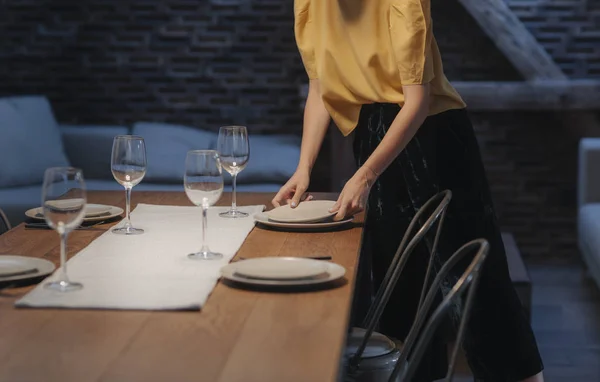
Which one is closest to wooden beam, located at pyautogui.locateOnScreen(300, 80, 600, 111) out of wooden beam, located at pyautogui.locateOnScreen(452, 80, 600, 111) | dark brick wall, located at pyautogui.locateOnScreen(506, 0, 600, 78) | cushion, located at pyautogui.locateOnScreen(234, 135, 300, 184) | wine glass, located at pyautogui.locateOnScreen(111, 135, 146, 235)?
wooden beam, located at pyautogui.locateOnScreen(452, 80, 600, 111)

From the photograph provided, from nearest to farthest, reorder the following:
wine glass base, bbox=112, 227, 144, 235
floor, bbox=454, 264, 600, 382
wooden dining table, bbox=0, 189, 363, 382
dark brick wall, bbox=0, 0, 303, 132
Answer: wooden dining table, bbox=0, 189, 363, 382 < wine glass base, bbox=112, 227, 144, 235 < floor, bbox=454, 264, 600, 382 < dark brick wall, bbox=0, 0, 303, 132

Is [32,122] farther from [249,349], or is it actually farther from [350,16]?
[249,349]

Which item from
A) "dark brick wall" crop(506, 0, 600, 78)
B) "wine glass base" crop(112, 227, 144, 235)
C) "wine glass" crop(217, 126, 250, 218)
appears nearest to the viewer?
"wine glass base" crop(112, 227, 144, 235)

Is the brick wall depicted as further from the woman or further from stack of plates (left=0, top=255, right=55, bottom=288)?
stack of plates (left=0, top=255, right=55, bottom=288)

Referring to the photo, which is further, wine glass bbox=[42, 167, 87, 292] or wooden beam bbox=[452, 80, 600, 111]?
wooden beam bbox=[452, 80, 600, 111]

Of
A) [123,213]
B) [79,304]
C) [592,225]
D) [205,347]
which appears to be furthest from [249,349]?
[592,225]

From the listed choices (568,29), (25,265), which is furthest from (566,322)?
(25,265)

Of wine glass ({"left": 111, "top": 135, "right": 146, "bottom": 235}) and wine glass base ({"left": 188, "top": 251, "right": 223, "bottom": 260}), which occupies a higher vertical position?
wine glass ({"left": 111, "top": 135, "right": 146, "bottom": 235})

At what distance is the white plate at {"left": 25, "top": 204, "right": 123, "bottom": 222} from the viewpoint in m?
2.43

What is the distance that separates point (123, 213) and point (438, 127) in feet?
2.91

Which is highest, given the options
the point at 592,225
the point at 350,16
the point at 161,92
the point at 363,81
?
the point at 350,16

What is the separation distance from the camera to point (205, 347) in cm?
144

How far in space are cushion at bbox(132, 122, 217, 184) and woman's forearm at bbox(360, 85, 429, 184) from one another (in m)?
2.71

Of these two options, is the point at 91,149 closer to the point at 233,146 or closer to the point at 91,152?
the point at 91,152
